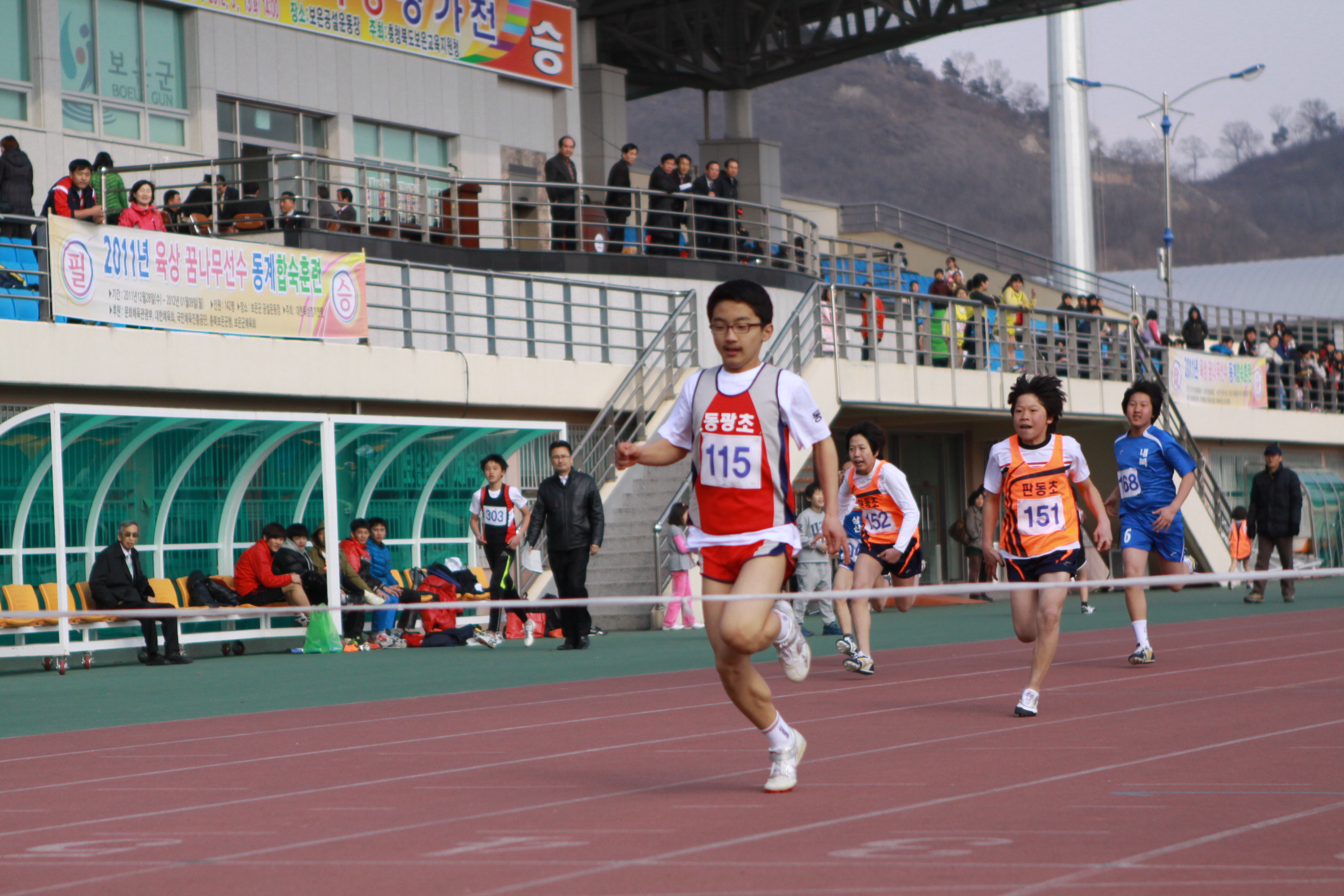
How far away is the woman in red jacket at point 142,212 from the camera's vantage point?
19.2 m

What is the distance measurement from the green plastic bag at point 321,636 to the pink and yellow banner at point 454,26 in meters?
13.6

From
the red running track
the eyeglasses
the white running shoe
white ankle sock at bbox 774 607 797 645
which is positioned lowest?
the red running track

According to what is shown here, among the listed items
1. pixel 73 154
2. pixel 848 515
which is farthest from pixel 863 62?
pixel 848 515

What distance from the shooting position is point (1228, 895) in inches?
194

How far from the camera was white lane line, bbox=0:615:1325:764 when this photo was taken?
9891mm

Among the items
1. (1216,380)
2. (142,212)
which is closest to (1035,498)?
(142,212)

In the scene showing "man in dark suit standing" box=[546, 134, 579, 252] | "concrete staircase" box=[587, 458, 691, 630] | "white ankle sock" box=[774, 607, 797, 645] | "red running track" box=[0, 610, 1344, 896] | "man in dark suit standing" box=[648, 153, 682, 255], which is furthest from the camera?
"man in dark suit standing" box=[648, 153, 682, 255]

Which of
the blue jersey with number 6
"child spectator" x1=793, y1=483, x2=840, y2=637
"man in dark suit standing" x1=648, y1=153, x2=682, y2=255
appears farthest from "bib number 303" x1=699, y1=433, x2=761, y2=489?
"man in dark suit standing" x1=648, y1=153, x2=682, y2=255

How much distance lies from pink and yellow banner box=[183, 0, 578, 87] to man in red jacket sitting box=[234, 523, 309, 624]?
42.0ft

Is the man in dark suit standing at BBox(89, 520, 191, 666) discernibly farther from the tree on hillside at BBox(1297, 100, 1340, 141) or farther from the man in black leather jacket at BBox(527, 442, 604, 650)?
the tree on hillside at BBox(1297, 100, 1340, 141)

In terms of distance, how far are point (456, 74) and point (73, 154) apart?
348 inches

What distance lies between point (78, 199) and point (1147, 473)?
1114cm

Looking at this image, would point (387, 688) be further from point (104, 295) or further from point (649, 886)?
point (649, 886)

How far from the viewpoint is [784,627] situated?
741cm
